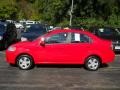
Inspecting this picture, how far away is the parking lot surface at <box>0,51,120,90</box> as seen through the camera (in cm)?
1195

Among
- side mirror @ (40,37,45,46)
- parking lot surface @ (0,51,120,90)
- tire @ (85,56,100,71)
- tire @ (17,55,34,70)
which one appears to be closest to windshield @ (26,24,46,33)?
parking lot surface @ (0,51,120,90)

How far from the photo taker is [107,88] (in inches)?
465

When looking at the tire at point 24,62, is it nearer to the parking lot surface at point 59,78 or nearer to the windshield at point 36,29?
the parking lot surface at point 59,78

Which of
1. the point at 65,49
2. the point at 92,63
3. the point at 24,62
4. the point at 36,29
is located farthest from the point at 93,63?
the point at 36,29

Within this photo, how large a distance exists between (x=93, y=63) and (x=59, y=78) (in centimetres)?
258

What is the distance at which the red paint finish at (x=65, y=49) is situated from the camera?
15641 millimetres

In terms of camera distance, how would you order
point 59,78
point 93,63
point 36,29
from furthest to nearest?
point 36,29, point 93,63, point 59,78

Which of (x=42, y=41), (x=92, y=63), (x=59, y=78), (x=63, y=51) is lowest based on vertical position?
(x=59, y=78)

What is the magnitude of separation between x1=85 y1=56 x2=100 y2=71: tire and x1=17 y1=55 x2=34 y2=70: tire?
2.04m

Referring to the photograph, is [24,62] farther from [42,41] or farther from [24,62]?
[42,41]

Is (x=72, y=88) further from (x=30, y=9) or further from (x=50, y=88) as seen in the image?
(x=30, y=9)

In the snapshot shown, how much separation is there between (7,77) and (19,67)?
2181 millimetres

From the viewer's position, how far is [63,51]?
1567cm

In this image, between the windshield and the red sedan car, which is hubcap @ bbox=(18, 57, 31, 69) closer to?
the red sedan car
